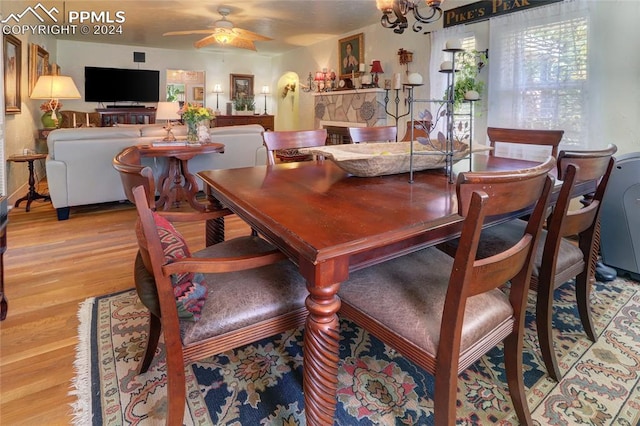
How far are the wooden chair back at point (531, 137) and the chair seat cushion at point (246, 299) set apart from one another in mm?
1674

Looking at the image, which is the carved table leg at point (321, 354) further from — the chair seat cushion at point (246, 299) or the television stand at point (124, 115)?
the television stand at point (124, 115)

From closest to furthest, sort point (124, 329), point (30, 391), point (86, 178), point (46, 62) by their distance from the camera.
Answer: point (30, 391) < point (124, 329) < point (86, 178) < point (46, 62)

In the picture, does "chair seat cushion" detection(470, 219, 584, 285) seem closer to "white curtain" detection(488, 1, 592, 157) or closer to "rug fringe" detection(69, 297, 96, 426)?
"rug fringe" detection(69, 297, 96, 426)

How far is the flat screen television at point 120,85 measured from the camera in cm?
739

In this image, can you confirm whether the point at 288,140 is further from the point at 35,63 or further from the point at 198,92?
the point at 198,92

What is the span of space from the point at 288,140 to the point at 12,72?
377cm

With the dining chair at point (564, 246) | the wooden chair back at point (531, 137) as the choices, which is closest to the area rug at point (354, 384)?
the dining chair at point (564, 246)

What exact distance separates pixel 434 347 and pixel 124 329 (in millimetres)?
1490

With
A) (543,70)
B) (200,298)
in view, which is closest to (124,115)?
(543,70)

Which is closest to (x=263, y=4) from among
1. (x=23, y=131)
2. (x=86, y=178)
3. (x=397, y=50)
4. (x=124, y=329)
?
(x=397, y=50)

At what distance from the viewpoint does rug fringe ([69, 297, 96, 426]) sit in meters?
1.30

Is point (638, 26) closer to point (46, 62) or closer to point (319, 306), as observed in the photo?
point (319, 306)

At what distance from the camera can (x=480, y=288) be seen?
98 cm

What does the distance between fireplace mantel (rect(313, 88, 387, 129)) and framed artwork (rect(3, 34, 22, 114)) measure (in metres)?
4.13
